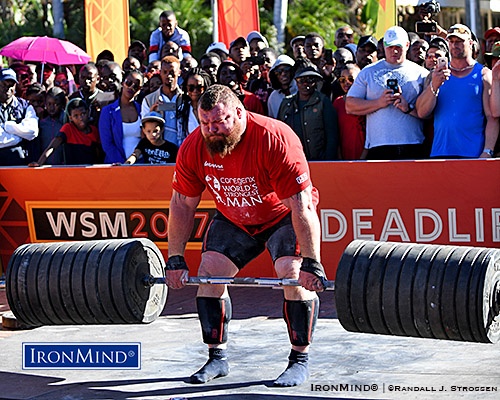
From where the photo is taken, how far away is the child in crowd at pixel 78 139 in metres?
10.5

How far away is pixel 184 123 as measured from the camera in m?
9.89

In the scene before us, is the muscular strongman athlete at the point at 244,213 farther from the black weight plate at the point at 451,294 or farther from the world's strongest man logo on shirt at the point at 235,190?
the black weight plate at the point at 451,294

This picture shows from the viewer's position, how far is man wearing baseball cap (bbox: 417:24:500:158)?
8688 millimetres

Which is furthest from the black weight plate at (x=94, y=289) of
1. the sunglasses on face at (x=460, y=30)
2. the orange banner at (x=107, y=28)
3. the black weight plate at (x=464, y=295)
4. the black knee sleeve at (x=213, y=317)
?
the orange banner at (x=107, y=28)

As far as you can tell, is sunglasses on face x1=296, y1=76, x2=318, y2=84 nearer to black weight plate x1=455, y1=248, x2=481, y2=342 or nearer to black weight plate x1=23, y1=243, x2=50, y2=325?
A: black weight plate x1=23, y1=243, x2=50, y2=325

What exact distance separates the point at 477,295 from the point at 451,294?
148mm

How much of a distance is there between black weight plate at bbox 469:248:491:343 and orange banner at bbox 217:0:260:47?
341 inches

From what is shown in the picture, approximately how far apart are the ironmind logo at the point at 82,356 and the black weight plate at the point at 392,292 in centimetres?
189

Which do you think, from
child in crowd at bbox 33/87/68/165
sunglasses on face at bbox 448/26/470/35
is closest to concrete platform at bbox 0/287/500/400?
sunglasses on face at bbox 448/26/470/35

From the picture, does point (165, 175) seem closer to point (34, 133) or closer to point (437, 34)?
point (34, 133)

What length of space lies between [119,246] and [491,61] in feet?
16.6

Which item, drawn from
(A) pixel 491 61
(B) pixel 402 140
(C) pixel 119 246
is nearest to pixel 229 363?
(C) pixel 119 246

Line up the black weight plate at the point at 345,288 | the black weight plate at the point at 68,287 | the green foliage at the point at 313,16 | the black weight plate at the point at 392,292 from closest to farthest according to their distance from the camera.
→ the black weight plate at the point at 392,292 < the black weight plate at the point at 345,288 < the black weight plate at the point at 68,287 < the green foliage at the point at 313,16

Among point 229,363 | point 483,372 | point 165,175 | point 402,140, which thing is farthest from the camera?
point 165,175
